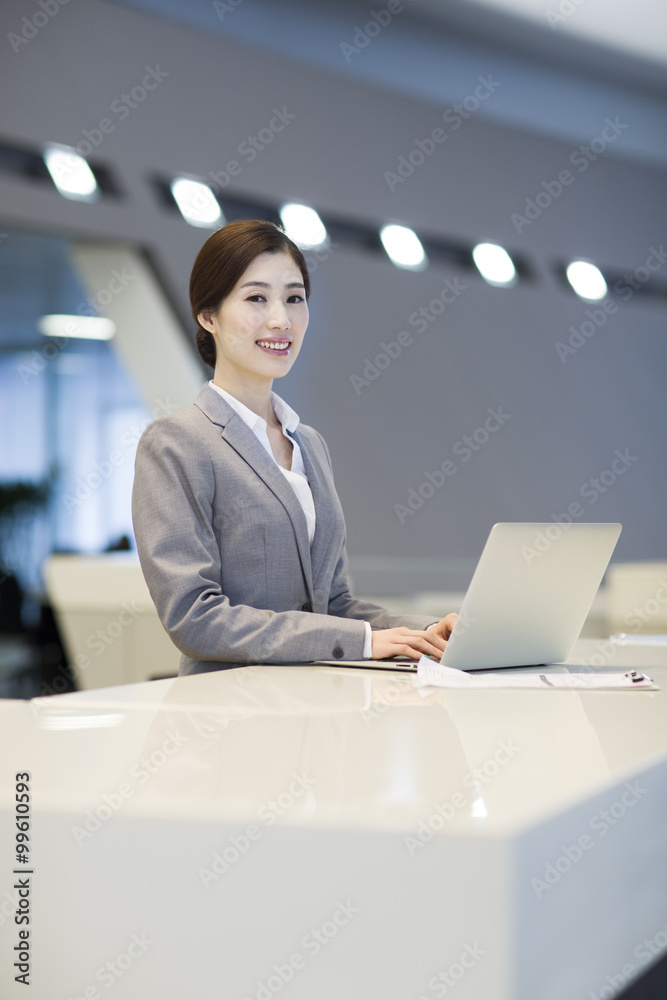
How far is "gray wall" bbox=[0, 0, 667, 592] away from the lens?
6.09 meters

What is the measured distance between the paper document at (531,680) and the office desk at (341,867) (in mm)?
440

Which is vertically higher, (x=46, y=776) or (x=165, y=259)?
(x=165, y=259)

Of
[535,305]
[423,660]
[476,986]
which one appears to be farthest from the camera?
[535,305]

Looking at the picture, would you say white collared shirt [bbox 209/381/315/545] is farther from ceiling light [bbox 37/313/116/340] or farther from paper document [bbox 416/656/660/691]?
ceiling light [bbox 37/313/116/340]

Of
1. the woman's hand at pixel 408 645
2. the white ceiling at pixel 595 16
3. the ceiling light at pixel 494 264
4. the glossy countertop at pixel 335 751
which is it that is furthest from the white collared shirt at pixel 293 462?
the ceiling light at pixel 494 264

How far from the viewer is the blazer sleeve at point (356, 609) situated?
2010 millimetres

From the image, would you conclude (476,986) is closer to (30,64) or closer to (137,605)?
(137,605)

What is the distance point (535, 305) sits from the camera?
28.1ft

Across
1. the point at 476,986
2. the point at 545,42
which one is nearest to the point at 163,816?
the point at 476,986

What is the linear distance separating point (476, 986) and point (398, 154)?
24.5 ft

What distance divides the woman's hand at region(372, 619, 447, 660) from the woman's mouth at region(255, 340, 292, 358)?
60cm

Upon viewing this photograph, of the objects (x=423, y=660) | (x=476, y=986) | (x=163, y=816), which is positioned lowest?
(x=476, y=986)

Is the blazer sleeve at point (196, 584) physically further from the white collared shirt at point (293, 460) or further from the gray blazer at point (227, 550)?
the white collared shirt at point (293, 460)

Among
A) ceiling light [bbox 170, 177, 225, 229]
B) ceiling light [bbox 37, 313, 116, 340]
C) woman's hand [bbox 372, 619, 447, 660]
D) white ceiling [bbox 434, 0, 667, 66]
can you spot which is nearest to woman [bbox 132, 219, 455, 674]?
woman's hand [bbox 372, 619, 447, 660]
